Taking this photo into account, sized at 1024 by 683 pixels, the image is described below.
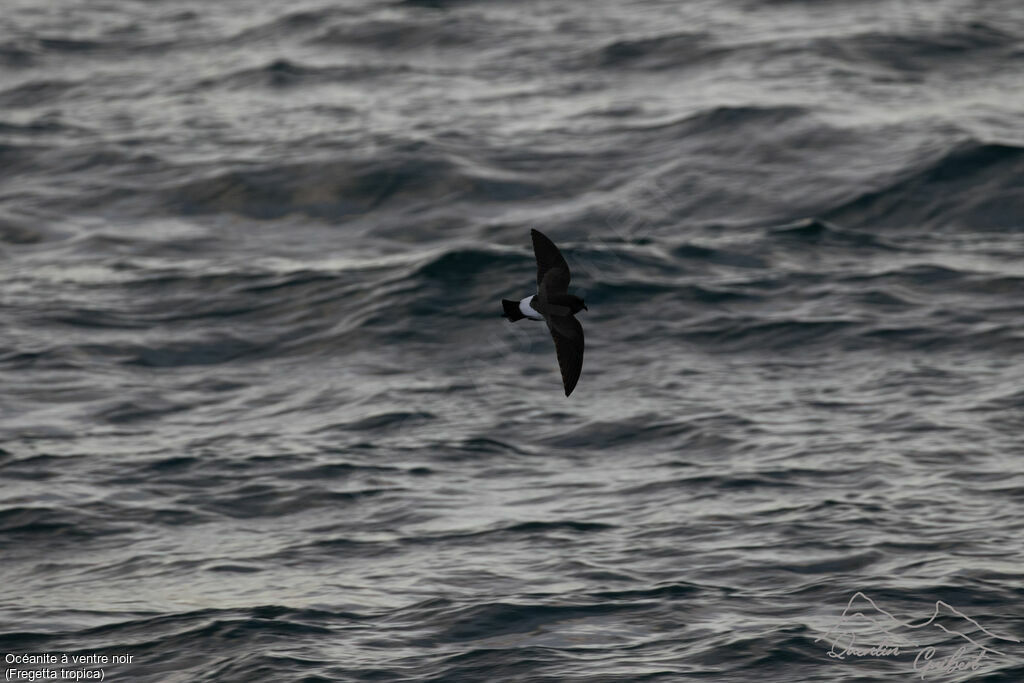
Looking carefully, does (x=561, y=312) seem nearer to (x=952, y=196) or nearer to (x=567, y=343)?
(x=567, y=343)

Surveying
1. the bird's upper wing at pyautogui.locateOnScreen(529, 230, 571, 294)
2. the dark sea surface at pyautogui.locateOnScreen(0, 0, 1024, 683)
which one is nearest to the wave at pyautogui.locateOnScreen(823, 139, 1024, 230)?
the dark sea surface at pyautogui.locateOnScreen(0, 0, 1024, 683)

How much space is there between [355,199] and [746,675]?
10312 millimetres

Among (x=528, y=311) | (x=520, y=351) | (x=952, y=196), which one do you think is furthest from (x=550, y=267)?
(x=952, y=196)

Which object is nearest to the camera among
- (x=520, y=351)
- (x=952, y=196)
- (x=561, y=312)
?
(x=561, y=312)

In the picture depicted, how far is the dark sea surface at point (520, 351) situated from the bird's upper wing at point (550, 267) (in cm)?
343

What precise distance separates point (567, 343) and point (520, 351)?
313 inches

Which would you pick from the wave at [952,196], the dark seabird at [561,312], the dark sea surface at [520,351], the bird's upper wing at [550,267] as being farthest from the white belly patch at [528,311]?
the wave at [952,196]

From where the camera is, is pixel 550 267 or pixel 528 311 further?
pixel 550 267

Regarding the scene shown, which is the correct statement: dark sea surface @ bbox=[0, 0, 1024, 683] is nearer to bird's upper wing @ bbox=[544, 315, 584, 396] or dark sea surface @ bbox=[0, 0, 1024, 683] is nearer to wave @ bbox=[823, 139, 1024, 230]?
wave @ bbox=[823, 139, 1024, 230]

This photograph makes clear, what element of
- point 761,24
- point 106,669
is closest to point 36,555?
point 106,669

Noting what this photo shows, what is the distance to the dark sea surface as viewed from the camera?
1138 centimetres

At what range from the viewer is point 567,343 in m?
8.11

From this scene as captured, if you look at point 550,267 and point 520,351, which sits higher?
point 550,267

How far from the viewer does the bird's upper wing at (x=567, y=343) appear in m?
8.04
